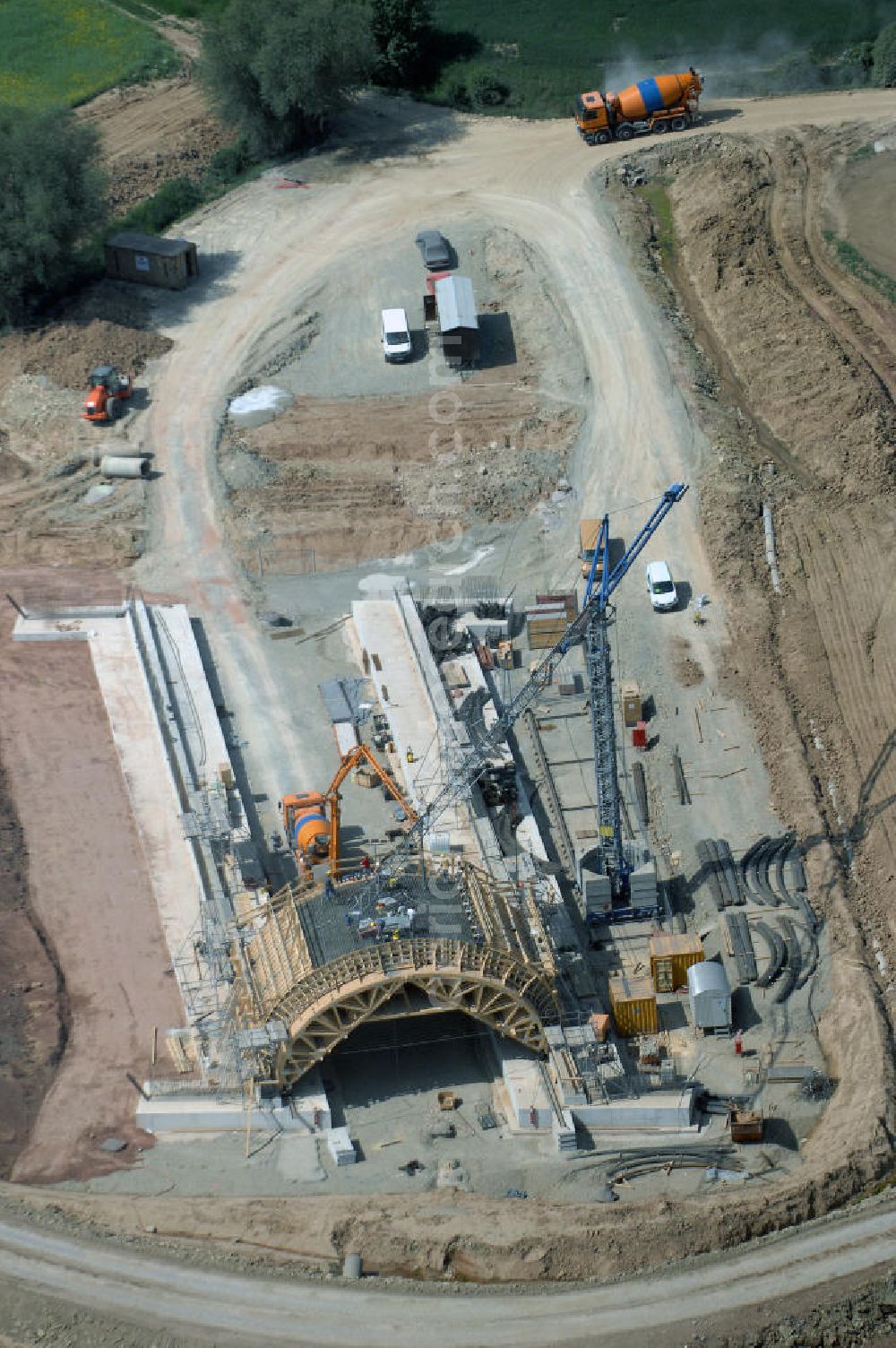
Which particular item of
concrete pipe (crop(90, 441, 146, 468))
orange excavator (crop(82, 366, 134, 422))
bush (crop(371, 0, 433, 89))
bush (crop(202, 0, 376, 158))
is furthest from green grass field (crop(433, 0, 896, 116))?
concrete pipe (crop(90, 441, 146, 468))

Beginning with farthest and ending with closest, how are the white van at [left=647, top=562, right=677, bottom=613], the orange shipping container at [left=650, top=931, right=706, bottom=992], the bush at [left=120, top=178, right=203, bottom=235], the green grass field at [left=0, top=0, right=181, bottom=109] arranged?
the green grass field at [left=0, top=0, right=181, bottom=109] < the bush at [left=120, top=178, right=203, bottom=235] < the white van at [left=647, top=562, right=677, bottom=613] < the orange shipping container at [left=650, top=931, right=706, bottom=992]

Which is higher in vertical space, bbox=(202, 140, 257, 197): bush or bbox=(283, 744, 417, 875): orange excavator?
bbox=(202, 140, 257, 197): bush

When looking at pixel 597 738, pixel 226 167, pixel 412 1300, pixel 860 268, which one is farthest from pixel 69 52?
pixel 412 1300

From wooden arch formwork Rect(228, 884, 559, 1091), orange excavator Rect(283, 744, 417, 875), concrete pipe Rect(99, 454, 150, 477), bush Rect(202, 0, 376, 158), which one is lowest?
wooden arch formwork Rect(228, 884, 559, 1091)

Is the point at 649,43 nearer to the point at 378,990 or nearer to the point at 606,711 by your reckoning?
the point at 606,711

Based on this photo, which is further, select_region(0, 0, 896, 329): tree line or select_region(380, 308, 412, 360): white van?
select_region(0, 0, 896, 329): tree line

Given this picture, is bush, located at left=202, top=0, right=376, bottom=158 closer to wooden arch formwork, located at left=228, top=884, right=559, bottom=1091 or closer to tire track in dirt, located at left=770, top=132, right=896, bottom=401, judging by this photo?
tire track in dirt, located at left=770, top=132, right=896, bottom=401

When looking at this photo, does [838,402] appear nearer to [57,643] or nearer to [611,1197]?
[57,643]
